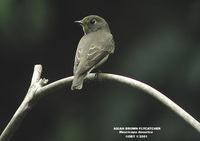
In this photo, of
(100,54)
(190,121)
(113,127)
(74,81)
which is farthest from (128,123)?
(190,121)

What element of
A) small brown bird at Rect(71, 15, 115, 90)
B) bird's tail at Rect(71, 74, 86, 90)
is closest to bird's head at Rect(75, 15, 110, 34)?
small brown bird at Rect(71, 15, 115, 90)

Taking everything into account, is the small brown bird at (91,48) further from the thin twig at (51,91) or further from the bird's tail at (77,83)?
the thin twig at (51,91)

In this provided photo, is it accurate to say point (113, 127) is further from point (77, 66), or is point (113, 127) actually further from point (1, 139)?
point (1, 139)

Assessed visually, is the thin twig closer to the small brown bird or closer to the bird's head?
the small brown bird

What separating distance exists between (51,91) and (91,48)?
3.89ft

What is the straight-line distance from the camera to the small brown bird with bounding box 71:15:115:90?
3433 millimetres

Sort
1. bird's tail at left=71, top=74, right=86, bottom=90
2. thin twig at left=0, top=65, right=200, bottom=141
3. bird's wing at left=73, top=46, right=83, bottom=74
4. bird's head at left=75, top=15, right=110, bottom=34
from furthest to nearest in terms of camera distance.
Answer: bird's head at left=75, top=15, right=110, bottom=34
bird's wing at left=73, top=46, right=83, bottom=74
bird's tail at left=71, top=74, right=86, bottom=90
thin twig at left=0, top=65, right=200, bottom=141

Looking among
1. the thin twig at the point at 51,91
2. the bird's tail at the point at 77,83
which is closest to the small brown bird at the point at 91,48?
the bird's tail at the point at 77,83

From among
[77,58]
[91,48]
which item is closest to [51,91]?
[77,58]

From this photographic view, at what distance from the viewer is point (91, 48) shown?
3.90 metres

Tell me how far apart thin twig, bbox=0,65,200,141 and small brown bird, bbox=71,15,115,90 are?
17 cm

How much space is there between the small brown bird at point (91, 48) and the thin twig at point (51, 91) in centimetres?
17

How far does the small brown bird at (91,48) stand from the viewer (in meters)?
3.43

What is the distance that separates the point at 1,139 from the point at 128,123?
1.76 m
